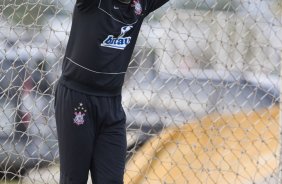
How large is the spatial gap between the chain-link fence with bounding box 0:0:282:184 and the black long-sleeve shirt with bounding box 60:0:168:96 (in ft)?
3.80

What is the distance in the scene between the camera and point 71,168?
342 centimetres

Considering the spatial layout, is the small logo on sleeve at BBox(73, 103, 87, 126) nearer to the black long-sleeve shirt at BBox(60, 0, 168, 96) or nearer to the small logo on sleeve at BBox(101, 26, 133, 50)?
the black long-sleeve shirt at BBox(60, 0, 168, 96)

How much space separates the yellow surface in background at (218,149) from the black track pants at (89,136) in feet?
3.74

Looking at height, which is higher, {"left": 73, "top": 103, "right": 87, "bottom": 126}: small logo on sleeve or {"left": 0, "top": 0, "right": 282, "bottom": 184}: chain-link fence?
{"left": 73, "top": 103, "right": 87, "bottom": 126}: small logo on sleeve

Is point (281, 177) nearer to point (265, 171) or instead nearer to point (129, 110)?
point (265, 171)

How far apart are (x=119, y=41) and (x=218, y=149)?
1547 mm

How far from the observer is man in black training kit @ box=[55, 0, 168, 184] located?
10.7ft

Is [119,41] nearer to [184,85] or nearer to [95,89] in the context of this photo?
[95,89]

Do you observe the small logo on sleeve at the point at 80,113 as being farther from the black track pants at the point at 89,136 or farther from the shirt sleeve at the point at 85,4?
the shirt sleeve at the point at 85,4

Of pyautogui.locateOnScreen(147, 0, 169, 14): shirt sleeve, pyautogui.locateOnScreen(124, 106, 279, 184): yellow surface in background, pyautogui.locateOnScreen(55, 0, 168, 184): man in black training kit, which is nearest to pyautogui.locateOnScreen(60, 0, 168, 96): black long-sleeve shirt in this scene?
pyautogui.locateOnScreen(55, 0, 168, 184): man in black training kit

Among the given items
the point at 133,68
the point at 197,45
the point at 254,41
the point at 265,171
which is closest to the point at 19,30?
the point at 133,68

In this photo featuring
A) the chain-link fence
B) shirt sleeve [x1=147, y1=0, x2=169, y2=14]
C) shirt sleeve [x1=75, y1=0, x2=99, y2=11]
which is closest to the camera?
shirt sleeve [x1=75, y1=0, x2=99, y2=11]

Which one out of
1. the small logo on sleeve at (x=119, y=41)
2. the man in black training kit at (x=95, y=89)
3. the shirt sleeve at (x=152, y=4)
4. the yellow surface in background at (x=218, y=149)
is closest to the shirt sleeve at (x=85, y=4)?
the man in black training kit at (x=95, y=89)

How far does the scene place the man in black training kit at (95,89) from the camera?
10.7 feet
